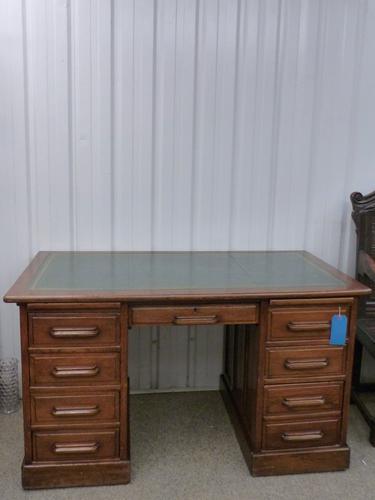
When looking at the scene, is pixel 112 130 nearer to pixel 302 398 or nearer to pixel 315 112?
pixel 315 112

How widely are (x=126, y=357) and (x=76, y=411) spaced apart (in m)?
0.28

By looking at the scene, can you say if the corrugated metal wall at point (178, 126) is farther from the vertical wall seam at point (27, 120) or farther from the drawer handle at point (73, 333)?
the drawer handle at point (73, 333)

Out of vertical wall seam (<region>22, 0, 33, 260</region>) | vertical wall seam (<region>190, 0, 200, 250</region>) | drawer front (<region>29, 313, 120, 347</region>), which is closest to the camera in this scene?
drawer front (<region>29, 313, 120, 347</region>)

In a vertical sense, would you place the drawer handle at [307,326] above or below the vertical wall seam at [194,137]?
below

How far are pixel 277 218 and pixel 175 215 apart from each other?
1.72 feet

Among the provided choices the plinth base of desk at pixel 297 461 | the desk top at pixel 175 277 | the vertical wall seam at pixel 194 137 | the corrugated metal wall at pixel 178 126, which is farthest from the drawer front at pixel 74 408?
the vertical wall seam at pixel 194 137

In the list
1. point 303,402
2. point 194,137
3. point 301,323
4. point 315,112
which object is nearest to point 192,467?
point 303,402

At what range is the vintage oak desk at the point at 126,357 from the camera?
204 centimetres

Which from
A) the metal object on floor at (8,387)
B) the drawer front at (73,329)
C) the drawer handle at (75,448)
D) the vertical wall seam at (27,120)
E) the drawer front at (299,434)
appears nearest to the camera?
the drawer front at (73,329)

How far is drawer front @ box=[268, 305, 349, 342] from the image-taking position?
2.15 metres

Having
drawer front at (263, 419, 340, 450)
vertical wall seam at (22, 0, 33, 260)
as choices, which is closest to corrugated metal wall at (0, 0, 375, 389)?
vertical wall seam at (22, 0, 33, 260)

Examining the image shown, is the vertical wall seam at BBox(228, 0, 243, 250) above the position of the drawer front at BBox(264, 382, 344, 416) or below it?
above

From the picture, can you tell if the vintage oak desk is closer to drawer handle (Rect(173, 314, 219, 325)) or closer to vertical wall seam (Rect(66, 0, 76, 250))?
drawer handle (Rect(173, 314, 219, 325))

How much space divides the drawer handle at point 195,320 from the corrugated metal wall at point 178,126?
709mm
